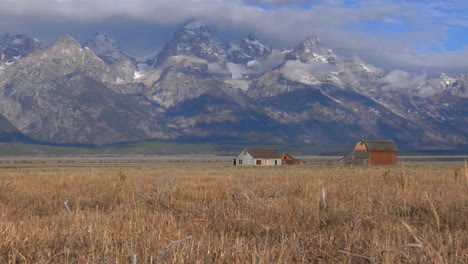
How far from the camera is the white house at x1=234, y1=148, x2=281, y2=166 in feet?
516

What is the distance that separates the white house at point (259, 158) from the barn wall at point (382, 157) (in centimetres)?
3154

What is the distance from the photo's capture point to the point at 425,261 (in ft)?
22.6

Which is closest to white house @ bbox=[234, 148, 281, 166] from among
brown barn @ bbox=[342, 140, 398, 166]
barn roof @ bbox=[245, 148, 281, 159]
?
barn roof @ bbox=[245, 148, 281, 159]

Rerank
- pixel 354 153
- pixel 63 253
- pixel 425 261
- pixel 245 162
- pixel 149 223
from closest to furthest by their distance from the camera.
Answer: pixel 425 261 → pixel 63 253 → pixel 149 223 → pixel 354 153 → pixel 245 162

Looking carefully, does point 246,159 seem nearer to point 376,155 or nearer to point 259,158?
point 259,158

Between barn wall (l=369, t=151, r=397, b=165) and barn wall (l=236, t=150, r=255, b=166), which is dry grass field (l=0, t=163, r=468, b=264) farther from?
barn wall (l=236, t=150, r=255, b=166)

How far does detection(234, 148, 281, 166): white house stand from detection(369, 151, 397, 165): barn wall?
1242 inches

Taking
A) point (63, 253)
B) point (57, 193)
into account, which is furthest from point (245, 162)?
point (63, 253)

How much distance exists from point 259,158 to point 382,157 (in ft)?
127

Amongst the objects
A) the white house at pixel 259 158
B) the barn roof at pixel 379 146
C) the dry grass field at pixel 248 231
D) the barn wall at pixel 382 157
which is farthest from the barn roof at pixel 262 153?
the dry grass field at pixel 248 231

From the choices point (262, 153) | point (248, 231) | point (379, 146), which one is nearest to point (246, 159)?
point (262, 153)

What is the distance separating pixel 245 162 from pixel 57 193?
461ft

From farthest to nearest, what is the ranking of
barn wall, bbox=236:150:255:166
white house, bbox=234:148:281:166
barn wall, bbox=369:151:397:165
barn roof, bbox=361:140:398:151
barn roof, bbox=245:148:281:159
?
barn roof, bbox=245:148:281:159, barn wall, bbox=236:150:255:166, white house, bbox=234:148:281:166, barn roof, bbox=361:140:398:151, barn wall, bbox=369:151:397:165

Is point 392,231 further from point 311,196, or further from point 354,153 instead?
point 354,153
